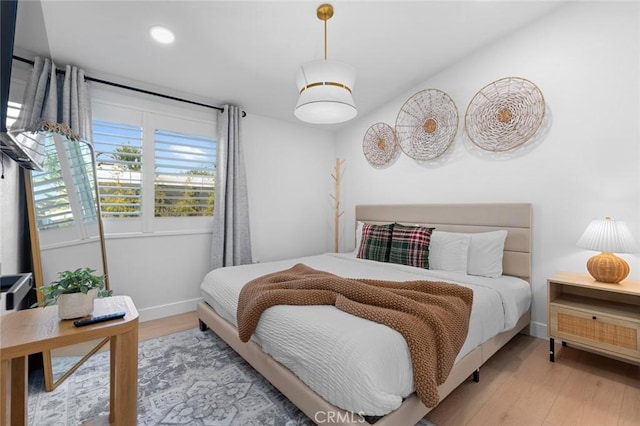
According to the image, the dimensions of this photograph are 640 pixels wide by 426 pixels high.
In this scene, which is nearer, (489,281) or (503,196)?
(489,281)

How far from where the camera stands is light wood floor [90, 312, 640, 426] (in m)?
1.60

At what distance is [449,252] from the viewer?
8.82 feet

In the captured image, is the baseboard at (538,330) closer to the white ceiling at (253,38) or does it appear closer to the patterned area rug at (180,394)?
the patterned area rug at (180,394)

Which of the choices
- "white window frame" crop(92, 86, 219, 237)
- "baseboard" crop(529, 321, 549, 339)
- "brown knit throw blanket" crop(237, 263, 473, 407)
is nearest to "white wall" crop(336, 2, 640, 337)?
"baseboard" crop(529, 321, 549, 339)

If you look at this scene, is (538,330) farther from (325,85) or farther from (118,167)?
(118,167)

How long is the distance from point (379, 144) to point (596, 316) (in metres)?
2.77

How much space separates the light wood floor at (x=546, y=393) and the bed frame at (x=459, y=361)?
146 mm

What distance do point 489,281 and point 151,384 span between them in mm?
2633

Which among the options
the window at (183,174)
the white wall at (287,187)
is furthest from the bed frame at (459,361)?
the window at (183,174)

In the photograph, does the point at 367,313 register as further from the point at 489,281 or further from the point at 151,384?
the point at 151,384

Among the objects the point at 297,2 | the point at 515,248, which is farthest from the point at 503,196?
the point at 297,2

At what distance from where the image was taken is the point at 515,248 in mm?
2654

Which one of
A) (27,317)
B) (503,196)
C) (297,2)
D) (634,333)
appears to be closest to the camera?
(27,317)


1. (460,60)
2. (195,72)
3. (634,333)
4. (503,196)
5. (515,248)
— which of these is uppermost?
(460,60)
